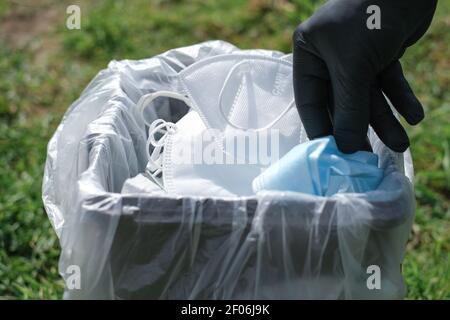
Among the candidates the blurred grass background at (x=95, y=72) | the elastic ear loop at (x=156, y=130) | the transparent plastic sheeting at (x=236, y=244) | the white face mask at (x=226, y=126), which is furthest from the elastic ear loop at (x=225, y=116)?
the blurred grass background at (x=95, y=72)

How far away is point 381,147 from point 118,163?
679 mm

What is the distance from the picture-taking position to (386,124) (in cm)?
176

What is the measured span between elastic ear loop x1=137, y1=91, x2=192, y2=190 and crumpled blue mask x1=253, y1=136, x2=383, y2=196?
34 centimetres

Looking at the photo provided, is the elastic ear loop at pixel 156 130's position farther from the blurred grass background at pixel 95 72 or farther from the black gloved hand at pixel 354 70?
the blurred grass background at pixel 95 72

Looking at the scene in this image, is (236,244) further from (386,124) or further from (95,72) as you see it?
(95,72)

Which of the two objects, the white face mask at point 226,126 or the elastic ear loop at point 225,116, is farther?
the elastic ear loop at point 225,116

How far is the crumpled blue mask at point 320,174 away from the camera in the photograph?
164 centimetres

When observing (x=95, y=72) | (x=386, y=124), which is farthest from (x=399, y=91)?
(x=95, y=72)

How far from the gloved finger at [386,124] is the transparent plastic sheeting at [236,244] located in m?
0.12

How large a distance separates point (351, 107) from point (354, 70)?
89mm

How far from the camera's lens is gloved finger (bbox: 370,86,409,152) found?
68.6 inches

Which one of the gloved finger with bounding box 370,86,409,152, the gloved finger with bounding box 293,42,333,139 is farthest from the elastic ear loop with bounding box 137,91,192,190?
the gloved finger with bounding box 370,86,409,152
